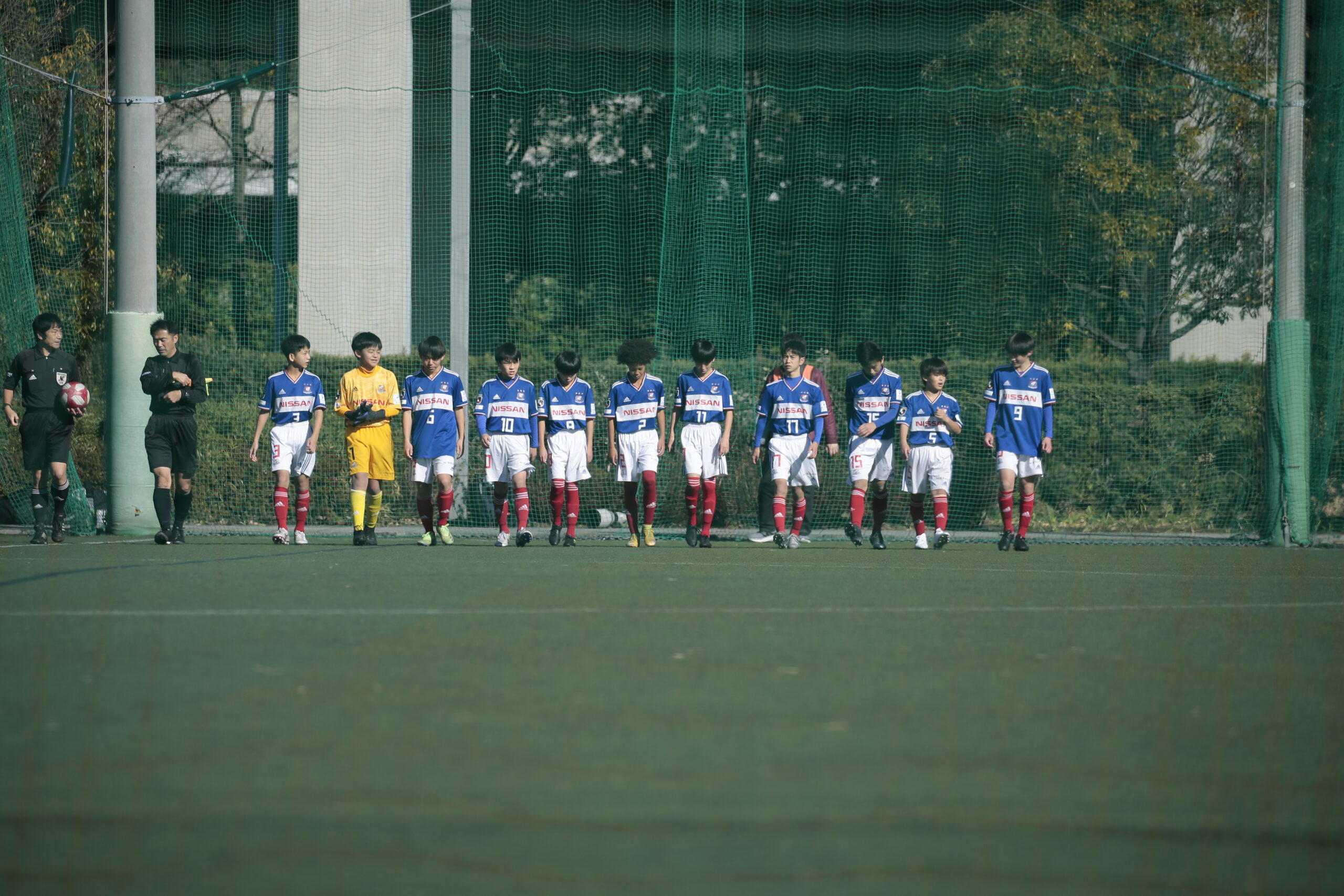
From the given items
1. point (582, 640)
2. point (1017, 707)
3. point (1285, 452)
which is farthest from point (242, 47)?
point (1017, 707)

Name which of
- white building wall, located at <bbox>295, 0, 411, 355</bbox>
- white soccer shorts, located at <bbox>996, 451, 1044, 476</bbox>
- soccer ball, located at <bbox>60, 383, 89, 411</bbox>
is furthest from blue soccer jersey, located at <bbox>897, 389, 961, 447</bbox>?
white building wall, located at <bbox>295, 0, 411, 355</bbox>

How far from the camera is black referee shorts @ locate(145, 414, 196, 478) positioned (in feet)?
37.1

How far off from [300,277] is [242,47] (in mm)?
4343

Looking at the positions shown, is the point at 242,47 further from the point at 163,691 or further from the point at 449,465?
the point at 163,691

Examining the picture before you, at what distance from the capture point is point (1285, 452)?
12.7m

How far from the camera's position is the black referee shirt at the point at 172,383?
1127 cm

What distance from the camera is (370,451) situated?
38.0 ft

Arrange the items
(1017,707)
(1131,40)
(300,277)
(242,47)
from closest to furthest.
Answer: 1. (1017,707)
2. (1131,40)
3. (300,277)
4. (242,47)

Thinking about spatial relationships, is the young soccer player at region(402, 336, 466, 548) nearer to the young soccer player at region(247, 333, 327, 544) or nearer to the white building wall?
the young soccer player at region(247, 333, 327, 544)

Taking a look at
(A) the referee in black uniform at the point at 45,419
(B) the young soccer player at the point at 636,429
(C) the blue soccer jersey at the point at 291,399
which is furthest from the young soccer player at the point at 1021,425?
(A) the referee in black uniform at the point at 45,419

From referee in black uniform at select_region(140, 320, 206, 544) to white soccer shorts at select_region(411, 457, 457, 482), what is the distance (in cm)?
179

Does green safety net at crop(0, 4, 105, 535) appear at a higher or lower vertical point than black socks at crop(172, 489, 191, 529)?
higher

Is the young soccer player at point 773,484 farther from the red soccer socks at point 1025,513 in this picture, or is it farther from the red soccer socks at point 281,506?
the red soccer socks at point 281,506

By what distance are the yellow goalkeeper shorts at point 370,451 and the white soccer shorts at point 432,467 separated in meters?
0.21
